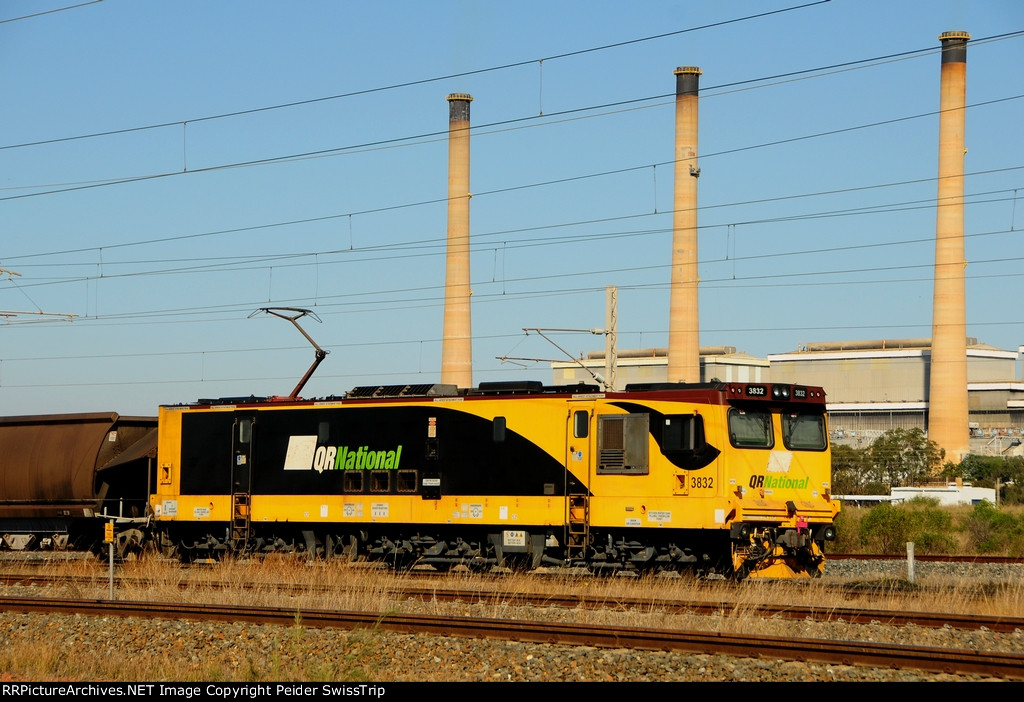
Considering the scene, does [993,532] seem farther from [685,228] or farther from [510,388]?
[685,228]

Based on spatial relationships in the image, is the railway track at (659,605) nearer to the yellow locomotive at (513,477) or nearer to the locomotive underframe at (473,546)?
the locomotive underframe at (473,546)

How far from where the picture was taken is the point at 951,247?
84.1 meters

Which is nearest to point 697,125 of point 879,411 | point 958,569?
point 879,411

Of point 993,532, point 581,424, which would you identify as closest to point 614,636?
point 581,424

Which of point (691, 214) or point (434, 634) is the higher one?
point (691, 214)

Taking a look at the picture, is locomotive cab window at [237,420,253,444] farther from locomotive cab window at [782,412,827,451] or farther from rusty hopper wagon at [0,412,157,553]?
locomotive cab window at [782,412,827,451]

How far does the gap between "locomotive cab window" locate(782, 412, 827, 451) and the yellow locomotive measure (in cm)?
3

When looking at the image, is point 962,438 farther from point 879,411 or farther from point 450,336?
point 450,336

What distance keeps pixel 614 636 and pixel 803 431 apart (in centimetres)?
966

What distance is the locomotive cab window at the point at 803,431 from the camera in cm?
2162

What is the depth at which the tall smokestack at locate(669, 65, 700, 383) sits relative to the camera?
3184 inches

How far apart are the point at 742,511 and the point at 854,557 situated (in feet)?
26.5
